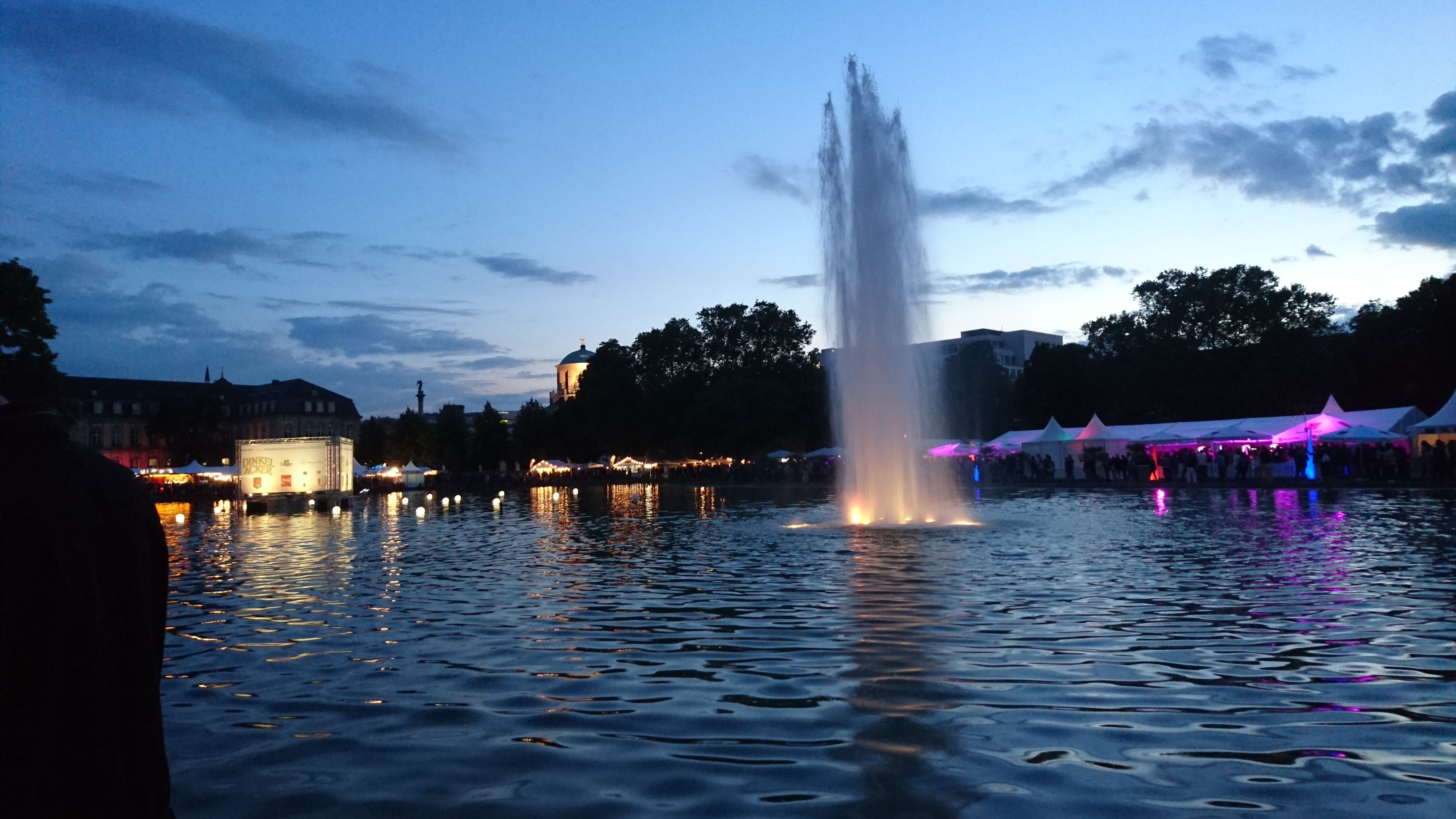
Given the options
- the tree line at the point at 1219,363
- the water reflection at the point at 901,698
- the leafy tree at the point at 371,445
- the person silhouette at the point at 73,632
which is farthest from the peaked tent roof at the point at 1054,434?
the leafy tree at the point at 371,445

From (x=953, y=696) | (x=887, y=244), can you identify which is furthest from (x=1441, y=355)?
(x=953, y=696)

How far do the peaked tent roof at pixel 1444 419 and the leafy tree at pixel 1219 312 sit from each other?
36.1 m

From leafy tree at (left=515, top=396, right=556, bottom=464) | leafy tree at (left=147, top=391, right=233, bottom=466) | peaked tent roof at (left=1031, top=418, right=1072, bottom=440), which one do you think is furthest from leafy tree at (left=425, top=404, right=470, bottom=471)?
peaked tent roof at (left=1031, top=418, right=1072, bottom=440)

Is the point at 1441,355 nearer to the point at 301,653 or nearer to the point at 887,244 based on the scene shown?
the point at 887,244

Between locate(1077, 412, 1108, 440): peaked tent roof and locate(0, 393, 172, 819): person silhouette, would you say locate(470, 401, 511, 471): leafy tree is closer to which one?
locate(1077, 412, 1108, 440): peaked tent roof

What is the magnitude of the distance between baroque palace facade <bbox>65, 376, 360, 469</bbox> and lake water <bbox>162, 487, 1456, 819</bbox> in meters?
119

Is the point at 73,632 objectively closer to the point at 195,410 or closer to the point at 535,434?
the point at 535,434

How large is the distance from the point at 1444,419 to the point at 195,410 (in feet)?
403

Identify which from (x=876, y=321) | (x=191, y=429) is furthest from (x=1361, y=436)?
(x=191, y=429)

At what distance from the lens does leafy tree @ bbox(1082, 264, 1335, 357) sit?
265ft

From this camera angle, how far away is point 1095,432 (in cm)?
5628

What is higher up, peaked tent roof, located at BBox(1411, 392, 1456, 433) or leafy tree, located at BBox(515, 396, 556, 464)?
leafy tree, located at BBox(515, 396, 556, 464)

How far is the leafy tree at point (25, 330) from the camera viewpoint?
140 feet

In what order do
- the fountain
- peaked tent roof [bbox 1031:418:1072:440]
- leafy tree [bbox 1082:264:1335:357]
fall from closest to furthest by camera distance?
the fountain → peaked tent roof [bbox 1031:418:1072:440] → leafy tree [bbox 1082:264:1335:357]
